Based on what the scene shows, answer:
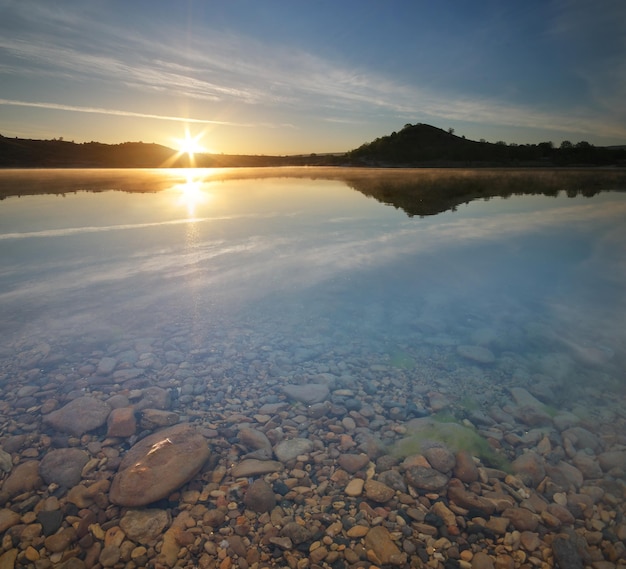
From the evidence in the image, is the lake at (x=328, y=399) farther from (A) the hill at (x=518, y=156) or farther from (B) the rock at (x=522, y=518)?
(A) the hill at (x=518, y=156)

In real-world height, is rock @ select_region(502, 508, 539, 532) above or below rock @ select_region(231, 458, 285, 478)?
above

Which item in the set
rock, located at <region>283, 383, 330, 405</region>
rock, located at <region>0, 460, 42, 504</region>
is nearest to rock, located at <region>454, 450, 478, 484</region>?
rock, located at <region>283, 383, 330, 405</region>

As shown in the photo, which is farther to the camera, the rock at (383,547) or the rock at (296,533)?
the rock at (296,533)

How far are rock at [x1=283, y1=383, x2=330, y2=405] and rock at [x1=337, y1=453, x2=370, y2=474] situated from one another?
1293mm

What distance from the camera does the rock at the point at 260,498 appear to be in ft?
14.3

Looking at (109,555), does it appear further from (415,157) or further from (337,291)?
(415,157)

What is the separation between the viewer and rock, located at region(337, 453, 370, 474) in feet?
16.3

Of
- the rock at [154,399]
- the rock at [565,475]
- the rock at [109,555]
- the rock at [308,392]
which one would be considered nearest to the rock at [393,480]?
the rock at [308,392]

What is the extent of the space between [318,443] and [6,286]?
11.0m

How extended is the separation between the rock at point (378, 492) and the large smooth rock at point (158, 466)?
2187 mm

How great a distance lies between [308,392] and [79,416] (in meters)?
3.63

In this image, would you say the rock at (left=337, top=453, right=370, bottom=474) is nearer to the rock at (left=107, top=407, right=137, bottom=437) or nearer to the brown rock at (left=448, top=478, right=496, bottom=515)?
the brown rock at (left=448, top=478, right=496, bottom=515)

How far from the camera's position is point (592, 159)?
14400 cm

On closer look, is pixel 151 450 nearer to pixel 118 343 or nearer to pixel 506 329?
pixel 118 343
